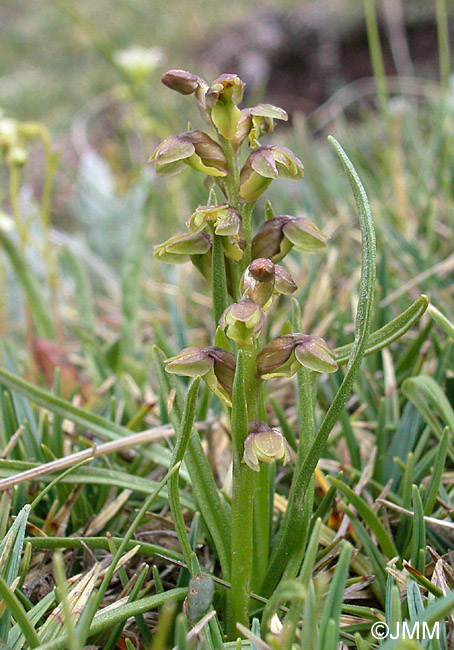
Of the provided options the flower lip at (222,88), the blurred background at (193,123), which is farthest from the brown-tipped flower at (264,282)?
the blurred background at (193,123)

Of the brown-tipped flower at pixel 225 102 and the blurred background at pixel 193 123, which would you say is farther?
the blurred background at pixel 193 123

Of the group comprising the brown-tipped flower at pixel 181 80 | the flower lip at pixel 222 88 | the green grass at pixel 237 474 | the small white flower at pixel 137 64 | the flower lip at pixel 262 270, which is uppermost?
the small white flower at pixel 137 64

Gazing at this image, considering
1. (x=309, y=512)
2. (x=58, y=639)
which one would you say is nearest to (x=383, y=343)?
(x=309, y=512)

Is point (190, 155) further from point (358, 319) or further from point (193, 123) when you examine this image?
point (193, 123)

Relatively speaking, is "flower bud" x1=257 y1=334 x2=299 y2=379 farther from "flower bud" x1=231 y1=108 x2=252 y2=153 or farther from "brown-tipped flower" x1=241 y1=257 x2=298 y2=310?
"flower bud" x1=231 y1=108 x2=252 y2=153

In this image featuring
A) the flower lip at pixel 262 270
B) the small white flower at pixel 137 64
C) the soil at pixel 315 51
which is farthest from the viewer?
the soil at pixel 315 51

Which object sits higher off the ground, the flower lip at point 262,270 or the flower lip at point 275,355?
the flower lip at point 262,270

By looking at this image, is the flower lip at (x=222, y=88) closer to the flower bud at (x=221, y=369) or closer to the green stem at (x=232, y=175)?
the green stem at (x=232, y=175)

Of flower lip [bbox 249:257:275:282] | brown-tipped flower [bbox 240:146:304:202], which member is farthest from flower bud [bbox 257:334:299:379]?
brown-tipped flower [bbox 240:146:304:202]
